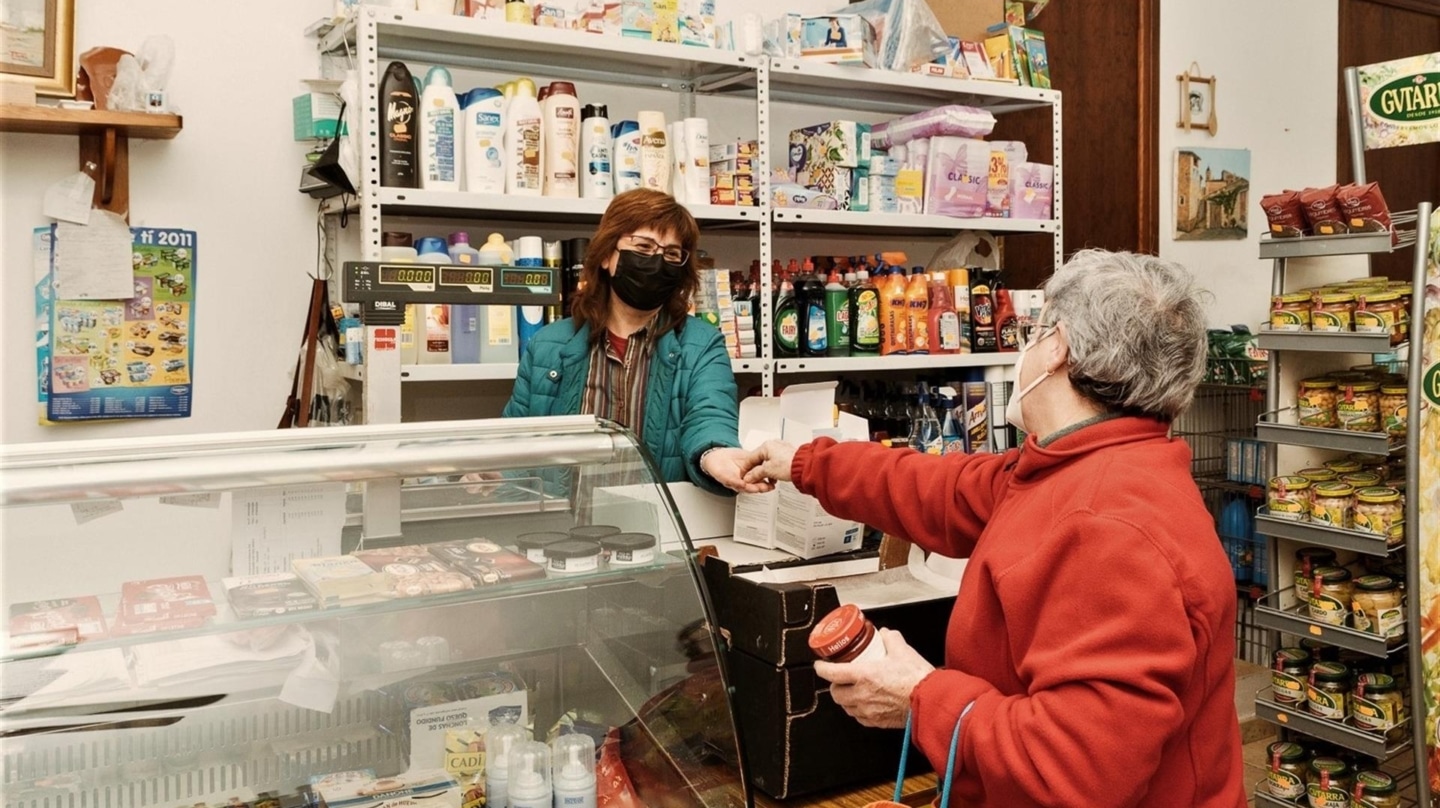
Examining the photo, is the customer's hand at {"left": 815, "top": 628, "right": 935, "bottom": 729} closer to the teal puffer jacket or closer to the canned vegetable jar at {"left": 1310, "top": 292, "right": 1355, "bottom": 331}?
the teal puffer jacket

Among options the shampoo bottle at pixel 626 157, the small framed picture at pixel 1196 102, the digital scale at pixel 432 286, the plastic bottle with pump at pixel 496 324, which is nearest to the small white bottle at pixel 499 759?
the digital scale at pixel 432 286

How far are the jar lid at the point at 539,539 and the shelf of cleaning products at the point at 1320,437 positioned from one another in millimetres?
2290

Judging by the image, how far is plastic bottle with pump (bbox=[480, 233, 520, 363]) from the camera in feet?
10.7

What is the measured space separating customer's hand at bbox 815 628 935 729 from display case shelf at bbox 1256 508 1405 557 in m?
1.98

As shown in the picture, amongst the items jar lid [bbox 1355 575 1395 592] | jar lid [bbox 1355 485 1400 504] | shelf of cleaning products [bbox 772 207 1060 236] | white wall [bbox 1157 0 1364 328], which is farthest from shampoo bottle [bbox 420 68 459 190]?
white wall [bbox 1157 0 1364 328]

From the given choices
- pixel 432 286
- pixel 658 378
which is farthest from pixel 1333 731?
pixel 432 286

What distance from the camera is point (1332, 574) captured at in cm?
314

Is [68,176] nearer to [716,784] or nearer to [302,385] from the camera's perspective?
[302,385]

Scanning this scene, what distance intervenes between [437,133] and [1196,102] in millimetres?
4148

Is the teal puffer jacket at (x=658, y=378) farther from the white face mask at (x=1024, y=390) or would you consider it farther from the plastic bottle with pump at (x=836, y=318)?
the white face mask at (x=1024, y=390)

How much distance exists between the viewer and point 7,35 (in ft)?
9.69

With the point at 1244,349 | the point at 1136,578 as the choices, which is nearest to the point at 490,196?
the point at 1136,578

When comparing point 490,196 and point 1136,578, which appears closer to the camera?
point 1136,578

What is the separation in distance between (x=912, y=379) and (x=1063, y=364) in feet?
9.75
